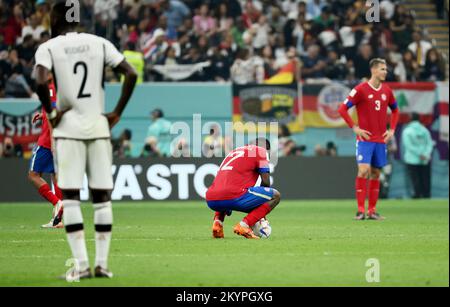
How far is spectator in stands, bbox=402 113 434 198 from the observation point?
27.2 meters

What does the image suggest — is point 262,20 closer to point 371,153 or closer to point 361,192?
point 371,153

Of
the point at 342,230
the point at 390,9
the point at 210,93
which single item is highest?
the point at 390,9

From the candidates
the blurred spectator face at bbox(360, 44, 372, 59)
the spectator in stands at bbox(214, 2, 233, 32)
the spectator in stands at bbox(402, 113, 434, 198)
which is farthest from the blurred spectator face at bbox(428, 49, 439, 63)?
the spectator in stands at bbox(214, 2, 233, 32)

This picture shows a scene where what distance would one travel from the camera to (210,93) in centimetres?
2675

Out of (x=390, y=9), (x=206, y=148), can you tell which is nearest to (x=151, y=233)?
(x=206, y=148)

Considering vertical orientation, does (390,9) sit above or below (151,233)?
above

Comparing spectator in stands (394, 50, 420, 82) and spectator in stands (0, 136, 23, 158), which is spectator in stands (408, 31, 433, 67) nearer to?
spectator in stands (394, 50, 420, 82)

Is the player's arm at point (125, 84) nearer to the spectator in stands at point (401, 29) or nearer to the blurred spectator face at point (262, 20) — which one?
A: the blurred spectator face at point (262, 20)

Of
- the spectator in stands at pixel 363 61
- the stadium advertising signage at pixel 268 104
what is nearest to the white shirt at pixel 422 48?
the spectator in stands at pixel 363 61

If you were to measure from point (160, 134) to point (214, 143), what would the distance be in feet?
4.23
